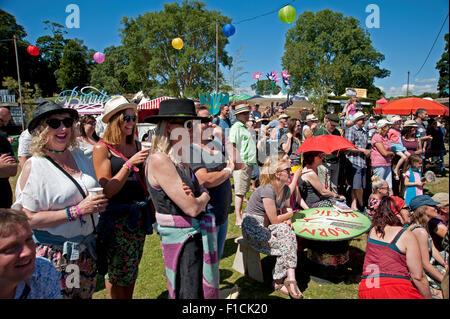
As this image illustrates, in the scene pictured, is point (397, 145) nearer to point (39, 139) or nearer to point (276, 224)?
point (276, 224)

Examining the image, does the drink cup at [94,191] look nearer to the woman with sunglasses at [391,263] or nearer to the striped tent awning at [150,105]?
the woman with sunglasses at [391,263]

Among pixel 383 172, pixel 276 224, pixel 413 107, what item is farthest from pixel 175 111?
pixel 413 107

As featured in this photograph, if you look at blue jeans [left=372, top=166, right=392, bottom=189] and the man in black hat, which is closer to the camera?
the man in black hat

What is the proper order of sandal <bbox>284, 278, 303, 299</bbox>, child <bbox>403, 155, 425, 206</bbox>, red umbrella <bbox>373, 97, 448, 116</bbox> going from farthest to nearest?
red umbrella <bbox>373, 97, 448, 116</bbox> → child <bbox>403, 155, 425, 206</bbox> → sandal <bbox>284, 278, 303, 299</bbox>

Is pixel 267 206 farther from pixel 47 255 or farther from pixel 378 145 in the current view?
pixel 378 145

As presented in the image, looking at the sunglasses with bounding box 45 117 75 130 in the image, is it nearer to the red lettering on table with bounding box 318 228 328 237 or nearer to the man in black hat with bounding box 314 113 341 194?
the red lettering on table with bounding box 318 228 328 237

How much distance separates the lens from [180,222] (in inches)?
67.6

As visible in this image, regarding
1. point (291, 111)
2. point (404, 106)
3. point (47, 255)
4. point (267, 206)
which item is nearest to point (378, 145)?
point (267, 206)

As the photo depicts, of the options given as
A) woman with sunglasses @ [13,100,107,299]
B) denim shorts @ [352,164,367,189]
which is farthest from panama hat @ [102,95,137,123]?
denim shorts @ [352,164,367,189]

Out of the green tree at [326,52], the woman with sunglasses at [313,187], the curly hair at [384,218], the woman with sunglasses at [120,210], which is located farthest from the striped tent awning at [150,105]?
the green tree at [326,52]

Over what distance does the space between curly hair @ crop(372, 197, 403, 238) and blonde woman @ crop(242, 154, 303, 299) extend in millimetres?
905

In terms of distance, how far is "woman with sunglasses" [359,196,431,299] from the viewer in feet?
6.96

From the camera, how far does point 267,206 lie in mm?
3064
